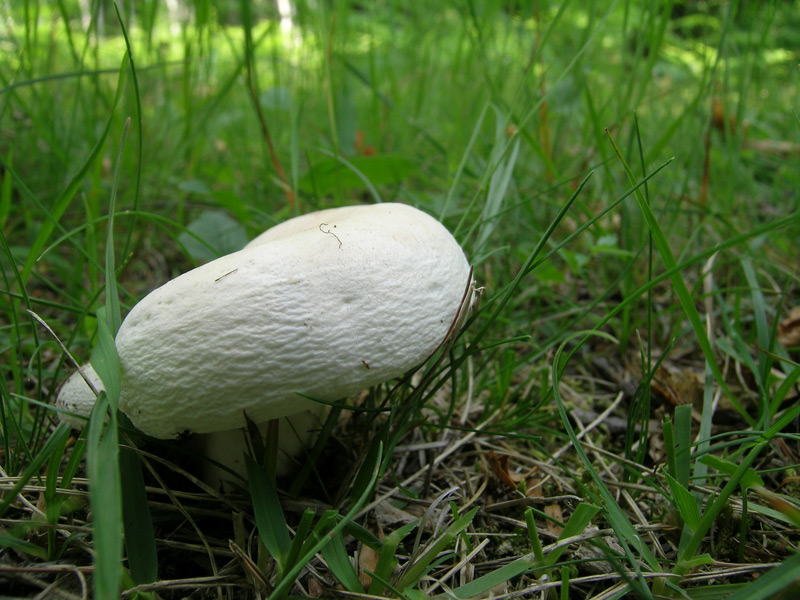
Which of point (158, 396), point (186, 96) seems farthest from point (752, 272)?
point (186, 96)

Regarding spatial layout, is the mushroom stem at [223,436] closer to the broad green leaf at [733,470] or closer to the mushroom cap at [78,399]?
the mushroom cap at [78,399]

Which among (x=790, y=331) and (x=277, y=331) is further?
(x=790, y=331)

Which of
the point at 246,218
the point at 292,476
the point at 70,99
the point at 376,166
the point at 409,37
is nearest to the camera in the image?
the point at 292,476

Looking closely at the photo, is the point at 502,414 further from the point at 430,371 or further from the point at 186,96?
the point at 186,96

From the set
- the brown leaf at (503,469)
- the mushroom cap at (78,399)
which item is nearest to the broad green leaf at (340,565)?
the brown leaf at (503,469)

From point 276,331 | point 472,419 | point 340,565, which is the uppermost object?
point 276,331

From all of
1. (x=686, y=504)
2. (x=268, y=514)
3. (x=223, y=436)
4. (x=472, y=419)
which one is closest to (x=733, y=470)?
(x=686, y=504)

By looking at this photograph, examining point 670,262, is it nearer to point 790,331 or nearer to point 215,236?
point 790,331

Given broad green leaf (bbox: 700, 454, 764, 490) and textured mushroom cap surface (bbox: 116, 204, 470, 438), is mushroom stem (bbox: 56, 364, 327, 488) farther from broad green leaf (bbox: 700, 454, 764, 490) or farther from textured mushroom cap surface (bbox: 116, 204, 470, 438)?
broad green leaf (bbox: 700, 454, 764, 490)
